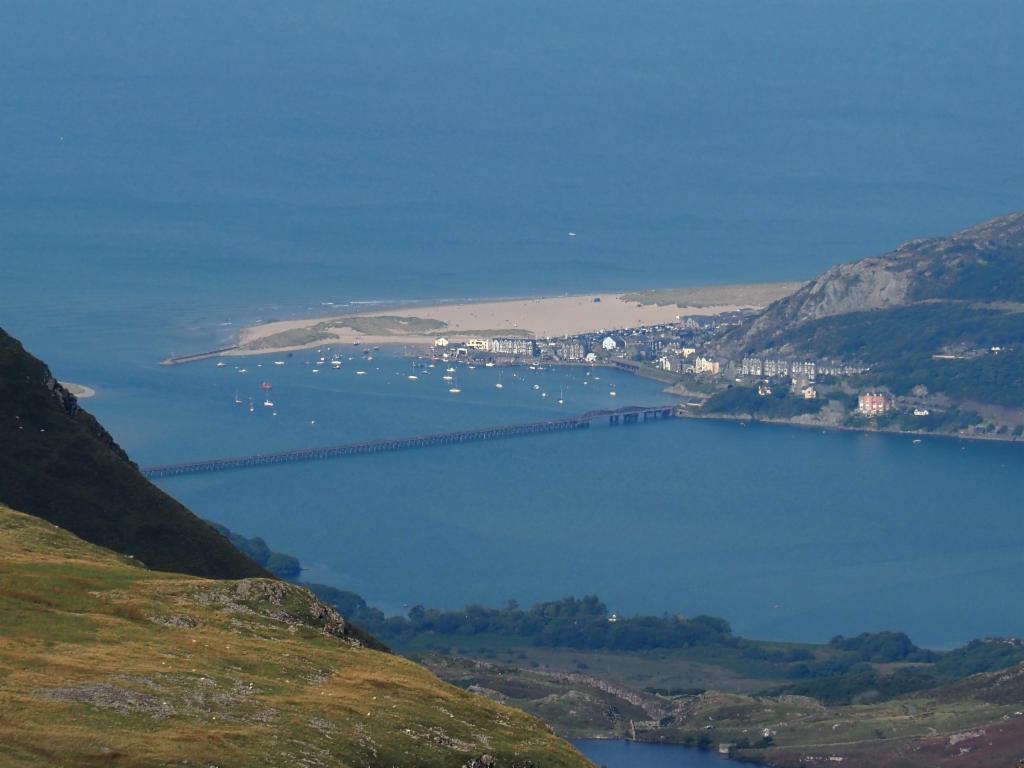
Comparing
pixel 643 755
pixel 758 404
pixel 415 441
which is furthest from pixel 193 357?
pixel 643 755

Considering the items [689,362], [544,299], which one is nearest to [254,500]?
[689,362]

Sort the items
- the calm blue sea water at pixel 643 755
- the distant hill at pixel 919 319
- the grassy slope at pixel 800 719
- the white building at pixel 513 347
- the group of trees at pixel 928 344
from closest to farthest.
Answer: the calm blue sea water at pixel 643 755
the grassy slope at pixel 800 719
the group of trees at pixel 928 344
the distant hill at pixel 919 319
the white building at pixel 513 347

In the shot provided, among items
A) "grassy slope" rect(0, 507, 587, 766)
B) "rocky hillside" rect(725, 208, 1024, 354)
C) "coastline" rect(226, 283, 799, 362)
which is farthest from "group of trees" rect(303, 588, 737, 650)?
"rocky hillside" rect(725, 208, 1024, 354)

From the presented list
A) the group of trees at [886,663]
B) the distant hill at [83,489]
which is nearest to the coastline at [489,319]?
the group of trees at [886,663]

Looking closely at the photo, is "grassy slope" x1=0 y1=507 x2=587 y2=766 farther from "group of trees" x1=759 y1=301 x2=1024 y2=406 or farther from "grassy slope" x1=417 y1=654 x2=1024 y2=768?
"group of trees" x1=759 y1=301 x2=1024 y2=406

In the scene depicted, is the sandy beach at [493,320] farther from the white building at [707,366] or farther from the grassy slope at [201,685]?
the grassy slope at [201,685]
